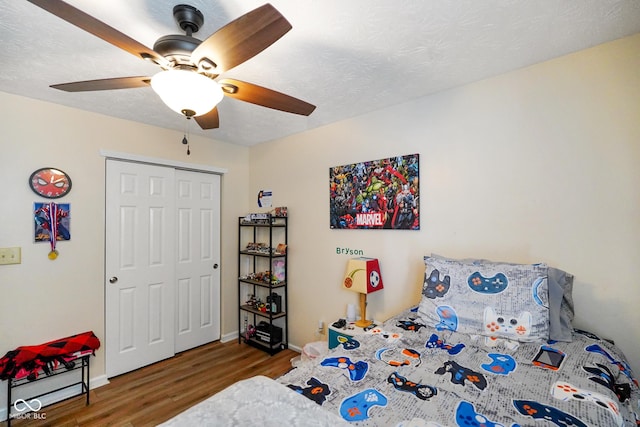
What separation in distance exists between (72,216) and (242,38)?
240cm

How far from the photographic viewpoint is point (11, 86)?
6.91ft

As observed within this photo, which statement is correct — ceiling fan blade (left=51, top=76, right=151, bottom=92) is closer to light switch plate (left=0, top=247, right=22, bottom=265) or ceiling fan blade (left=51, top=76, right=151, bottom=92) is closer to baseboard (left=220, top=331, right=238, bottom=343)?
light switch plate (left=0, top=247, right=22, bottom=265)

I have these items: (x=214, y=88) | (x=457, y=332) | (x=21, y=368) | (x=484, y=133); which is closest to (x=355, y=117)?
(x=484, y=133)

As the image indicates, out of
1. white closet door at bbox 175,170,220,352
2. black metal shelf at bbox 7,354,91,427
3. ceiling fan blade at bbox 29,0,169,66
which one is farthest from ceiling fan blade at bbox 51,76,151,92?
black metal shelf at bbox 7,354,91,427

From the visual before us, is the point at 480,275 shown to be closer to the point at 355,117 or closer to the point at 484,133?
the point at 484,133

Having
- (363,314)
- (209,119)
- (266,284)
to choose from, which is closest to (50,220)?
(209,119)

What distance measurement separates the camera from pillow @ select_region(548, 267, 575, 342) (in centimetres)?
152

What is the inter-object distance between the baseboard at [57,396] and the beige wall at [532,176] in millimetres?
2243

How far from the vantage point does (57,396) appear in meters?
2.33

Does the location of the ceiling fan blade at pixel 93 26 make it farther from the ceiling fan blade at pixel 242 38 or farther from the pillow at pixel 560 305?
the pillow at pixel 560 305

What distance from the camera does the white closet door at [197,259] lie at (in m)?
3.19

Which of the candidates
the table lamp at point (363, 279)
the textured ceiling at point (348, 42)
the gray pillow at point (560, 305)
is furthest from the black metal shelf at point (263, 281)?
the gray pillow at point (560, 305)

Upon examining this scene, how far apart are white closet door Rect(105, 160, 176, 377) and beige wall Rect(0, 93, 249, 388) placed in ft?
0.27

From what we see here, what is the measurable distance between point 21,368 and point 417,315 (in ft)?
9.25
